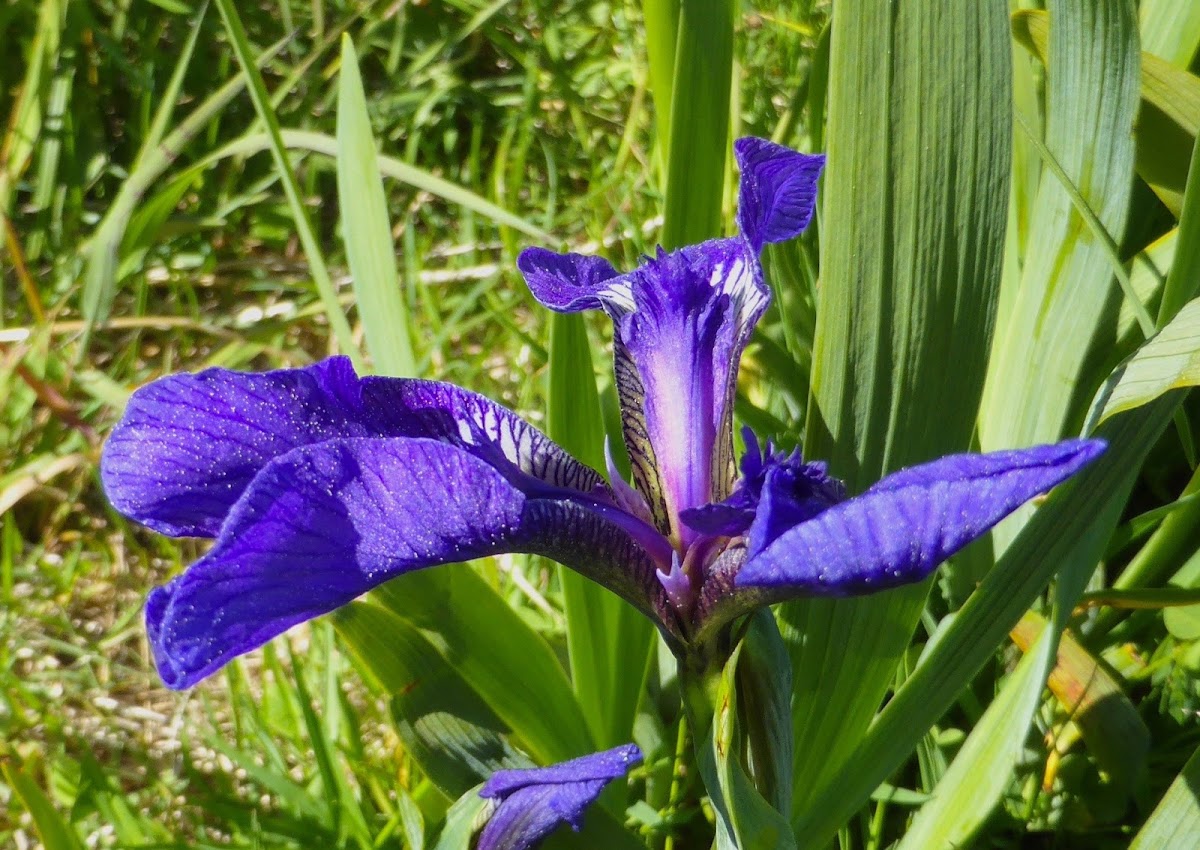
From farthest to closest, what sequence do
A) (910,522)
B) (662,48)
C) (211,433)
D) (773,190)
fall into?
(662,48) → (773,190) → (211,433) → (910,522)

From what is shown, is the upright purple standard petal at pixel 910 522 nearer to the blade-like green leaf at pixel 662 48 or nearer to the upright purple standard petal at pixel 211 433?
the upright purple standard petal at pixel 211 433

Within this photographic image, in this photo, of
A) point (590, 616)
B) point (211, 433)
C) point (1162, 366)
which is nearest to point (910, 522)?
point (1162, 366)

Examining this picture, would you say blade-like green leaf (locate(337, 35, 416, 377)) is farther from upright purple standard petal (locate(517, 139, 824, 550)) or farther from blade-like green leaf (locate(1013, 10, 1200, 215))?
blade-like green leaf (locate(1013, 10, 1200, 215))

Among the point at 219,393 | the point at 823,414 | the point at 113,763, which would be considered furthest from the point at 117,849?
the point at 823,414

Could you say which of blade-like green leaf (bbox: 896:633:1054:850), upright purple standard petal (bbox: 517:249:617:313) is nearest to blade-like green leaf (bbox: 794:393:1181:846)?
blade-like green leaf (bbox: 896:633:1054:850)

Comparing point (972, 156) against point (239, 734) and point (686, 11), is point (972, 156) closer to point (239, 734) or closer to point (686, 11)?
point (686, 11)

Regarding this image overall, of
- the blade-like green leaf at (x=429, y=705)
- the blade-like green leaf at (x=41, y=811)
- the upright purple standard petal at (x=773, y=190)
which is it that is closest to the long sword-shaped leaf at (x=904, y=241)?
the upright purple standard petal at (x=773, y=190)

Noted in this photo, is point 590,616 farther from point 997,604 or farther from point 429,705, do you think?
point 997,604
